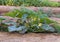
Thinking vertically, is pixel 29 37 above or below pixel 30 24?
below

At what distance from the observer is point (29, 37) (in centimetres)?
191

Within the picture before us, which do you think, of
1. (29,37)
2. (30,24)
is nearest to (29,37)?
(29,37)

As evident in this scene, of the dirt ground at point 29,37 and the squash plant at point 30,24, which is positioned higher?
the squash plant at point 30,24

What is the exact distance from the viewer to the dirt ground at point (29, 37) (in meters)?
1.85

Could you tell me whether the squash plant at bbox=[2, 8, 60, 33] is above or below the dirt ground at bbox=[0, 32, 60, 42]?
above

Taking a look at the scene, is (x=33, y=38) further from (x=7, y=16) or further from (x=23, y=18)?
(x=7, y=16)

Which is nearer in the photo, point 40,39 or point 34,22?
point 40,39

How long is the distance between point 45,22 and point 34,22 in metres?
0.12

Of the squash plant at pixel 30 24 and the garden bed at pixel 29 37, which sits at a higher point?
the squash plant at pixel 30 24

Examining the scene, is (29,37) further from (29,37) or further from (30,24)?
(30,24)

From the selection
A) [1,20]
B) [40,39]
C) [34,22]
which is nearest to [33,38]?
[40,39]

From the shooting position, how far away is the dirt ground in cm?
185

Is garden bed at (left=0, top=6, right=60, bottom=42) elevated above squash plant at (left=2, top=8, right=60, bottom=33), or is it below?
below

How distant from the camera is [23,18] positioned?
2.04 m
